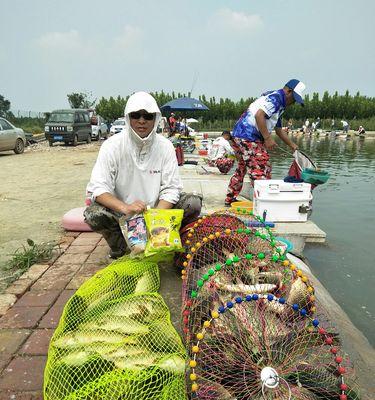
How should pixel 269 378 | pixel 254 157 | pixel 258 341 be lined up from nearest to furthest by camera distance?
pixel 269 378 < pixel 258 341 < pixel 254 157

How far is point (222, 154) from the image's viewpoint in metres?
10.4

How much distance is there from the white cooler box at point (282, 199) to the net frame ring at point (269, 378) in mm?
3198

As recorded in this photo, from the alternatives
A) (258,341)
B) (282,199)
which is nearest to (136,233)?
(258,341)

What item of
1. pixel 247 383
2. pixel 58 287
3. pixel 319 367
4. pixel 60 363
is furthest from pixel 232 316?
pixel 58 287

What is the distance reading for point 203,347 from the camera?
185 cm

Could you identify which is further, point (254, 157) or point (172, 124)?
point (172, 124)

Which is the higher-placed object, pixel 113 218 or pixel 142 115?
pixel 142 115

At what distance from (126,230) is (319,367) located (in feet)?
5.79

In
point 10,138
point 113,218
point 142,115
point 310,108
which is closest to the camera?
point 142,115

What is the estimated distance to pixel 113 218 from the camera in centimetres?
336

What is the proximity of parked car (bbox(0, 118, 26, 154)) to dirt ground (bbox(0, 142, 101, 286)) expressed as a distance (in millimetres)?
2501

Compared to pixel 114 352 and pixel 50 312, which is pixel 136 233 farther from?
pixel 114 352

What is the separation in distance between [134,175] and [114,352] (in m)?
1.86

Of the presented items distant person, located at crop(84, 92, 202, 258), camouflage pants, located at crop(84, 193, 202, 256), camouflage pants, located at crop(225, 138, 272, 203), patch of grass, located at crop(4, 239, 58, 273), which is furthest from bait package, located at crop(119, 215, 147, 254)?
camouflage pants, located at crop(225, 138, 272, 203)
